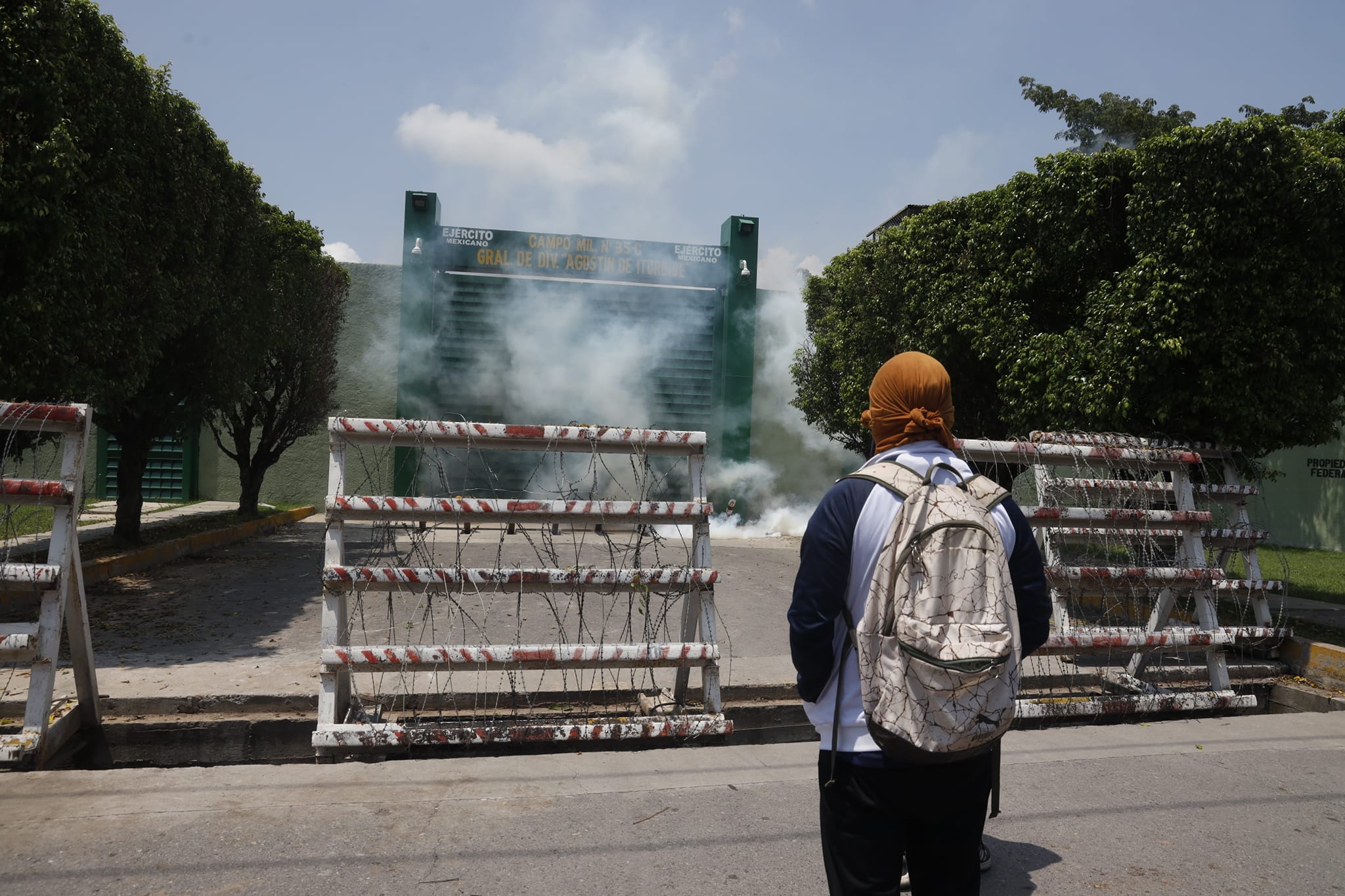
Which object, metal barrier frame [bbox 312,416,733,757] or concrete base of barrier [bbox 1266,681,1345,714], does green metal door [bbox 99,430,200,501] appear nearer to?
metal barrier frame [bbox 312,416,733,757]

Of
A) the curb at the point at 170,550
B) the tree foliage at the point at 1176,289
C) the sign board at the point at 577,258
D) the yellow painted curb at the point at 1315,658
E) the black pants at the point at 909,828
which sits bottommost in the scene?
the curb at the point at 170,550

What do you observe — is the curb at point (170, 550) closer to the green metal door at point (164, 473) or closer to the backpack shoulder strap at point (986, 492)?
the green metal door at point (164, 473)

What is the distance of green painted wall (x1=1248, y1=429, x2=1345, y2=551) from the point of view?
709 inches

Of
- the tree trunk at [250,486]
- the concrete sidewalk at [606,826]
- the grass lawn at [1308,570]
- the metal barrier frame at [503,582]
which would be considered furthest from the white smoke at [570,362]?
the concrete sidewalk at [606,826]

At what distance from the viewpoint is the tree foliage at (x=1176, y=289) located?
6.90 meters

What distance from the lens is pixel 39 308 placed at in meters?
6.70

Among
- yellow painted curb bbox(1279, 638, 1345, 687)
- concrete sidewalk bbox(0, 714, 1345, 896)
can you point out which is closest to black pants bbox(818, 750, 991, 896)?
concrete sidewalk bbox(0, 714, 1345, 896)

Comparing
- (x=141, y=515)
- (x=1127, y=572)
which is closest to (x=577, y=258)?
(x=141, y=515)

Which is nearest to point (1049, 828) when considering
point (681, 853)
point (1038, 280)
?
point (681, 853)

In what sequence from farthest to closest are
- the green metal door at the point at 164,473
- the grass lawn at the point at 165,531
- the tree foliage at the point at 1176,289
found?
1. the green metal door at the point at 164,473
2. the grass lawn at the point at 165,531
3. the tree foliage at the point at 1176,289

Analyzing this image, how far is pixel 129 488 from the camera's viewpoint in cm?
1108

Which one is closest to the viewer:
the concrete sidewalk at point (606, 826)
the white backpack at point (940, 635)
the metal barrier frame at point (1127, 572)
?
the white backpack at point (940, 635)

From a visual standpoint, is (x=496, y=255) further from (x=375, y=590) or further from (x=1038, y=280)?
(x=375, y=590)

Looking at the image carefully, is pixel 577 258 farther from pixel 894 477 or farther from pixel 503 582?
pixel 894 477
